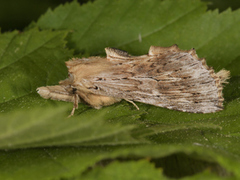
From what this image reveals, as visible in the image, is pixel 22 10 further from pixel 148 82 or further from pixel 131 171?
pixel 131 171

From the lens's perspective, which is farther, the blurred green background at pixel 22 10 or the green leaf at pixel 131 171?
the blurred green background at pixel 22 10

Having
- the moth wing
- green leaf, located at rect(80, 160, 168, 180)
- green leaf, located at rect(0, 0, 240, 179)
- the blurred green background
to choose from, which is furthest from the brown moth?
the blurred green background

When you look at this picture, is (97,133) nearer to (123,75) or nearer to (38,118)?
(38,118)

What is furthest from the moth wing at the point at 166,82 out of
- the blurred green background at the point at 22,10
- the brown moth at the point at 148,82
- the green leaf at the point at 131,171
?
the blurred green background at the point at 22,10

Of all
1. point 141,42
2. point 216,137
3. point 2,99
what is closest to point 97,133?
point 216,137

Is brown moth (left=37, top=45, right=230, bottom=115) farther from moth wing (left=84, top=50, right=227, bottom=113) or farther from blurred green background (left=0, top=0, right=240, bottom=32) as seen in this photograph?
blurred green background (left=0, top=0, right=240, bottom=32)

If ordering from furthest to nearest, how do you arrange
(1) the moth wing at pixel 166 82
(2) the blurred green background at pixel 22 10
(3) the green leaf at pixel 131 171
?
(2) the blurred green background at pixel 22 10
(1) the moth wing at pixel 166 82
(3) the green leaf at pixel 131 171

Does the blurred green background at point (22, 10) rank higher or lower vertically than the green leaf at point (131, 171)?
higher

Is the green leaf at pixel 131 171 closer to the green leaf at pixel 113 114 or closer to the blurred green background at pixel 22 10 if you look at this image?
the green leaf at pixel 113 114

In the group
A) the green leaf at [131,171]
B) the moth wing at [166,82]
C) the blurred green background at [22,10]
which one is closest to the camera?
the green leaf at [131,171]
